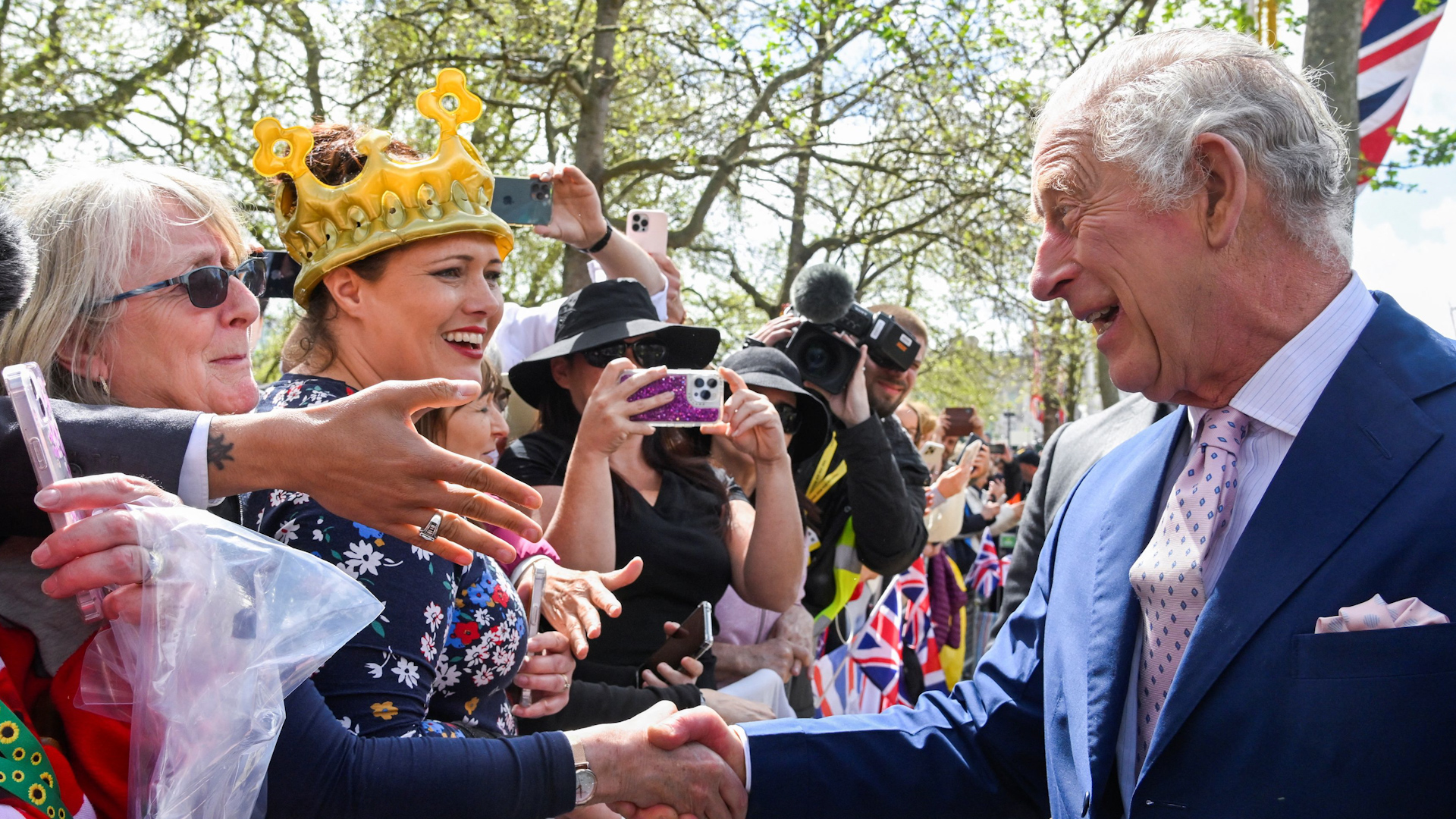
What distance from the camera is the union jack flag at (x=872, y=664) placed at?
15.2 feet

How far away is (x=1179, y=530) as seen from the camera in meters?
1.90

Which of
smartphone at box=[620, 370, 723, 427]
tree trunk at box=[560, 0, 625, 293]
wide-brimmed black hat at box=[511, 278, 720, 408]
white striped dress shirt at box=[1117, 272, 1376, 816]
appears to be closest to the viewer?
white striped dress shirt at box=[1117, 272, 1376, 816]

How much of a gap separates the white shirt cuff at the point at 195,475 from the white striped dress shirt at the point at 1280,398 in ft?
5.06

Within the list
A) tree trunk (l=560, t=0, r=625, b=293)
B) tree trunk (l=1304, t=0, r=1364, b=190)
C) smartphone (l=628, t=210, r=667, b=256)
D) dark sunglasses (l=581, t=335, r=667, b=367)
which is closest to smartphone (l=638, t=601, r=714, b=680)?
dark sunglasses (l=581, t=335, r=667, b=367)

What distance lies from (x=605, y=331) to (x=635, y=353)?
14 centimetres

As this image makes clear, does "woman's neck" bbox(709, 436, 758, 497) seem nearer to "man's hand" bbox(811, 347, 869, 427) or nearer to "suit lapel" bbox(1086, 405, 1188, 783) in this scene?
"man's hand" bbox(811, 347, 869, 427)

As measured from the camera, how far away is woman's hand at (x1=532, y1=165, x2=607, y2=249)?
13.5 feet

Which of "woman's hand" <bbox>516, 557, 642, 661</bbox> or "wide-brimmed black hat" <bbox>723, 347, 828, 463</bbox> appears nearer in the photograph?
"woman's hand" <bbox>516, 557, 642, 661</bbox>

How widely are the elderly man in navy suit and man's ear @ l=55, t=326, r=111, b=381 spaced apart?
3.97ft

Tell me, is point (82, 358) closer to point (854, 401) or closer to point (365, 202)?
point (365, 202)

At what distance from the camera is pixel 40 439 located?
53.8 inches

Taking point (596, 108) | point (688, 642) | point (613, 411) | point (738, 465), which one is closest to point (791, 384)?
point (738, 465)

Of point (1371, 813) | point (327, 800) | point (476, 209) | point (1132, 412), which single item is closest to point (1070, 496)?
point (1132, 412)

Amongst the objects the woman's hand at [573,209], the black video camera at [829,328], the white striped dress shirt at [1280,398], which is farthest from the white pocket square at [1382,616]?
the woman's hand at [573,209]
